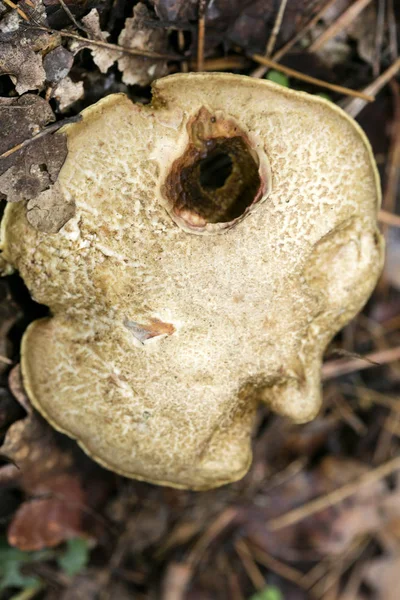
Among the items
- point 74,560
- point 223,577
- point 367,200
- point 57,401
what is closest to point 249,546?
point 223,577

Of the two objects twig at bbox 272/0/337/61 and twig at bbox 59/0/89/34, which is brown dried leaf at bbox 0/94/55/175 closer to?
twig at bbox 59/0/89/34

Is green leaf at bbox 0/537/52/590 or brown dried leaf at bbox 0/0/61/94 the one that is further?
green leaf at bbox 0/537/52/590

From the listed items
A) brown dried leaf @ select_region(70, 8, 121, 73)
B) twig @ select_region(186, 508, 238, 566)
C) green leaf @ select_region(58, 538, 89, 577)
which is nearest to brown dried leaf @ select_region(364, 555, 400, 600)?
twig @ select_region(186, 508, 238, 566)

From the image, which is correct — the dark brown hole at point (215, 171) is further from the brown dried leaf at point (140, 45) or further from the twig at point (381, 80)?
the twig at point (381, 80)

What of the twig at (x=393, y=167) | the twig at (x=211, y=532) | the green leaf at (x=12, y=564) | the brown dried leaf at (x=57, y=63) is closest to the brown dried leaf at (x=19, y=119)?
the brown dried leaf at (x=57, y=63)

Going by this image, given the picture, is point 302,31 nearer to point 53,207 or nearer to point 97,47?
point 97,47

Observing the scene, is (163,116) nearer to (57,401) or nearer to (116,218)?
(116,218)

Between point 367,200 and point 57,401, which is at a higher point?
point 367,200
